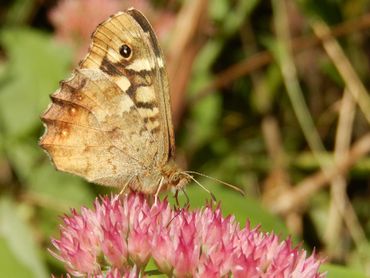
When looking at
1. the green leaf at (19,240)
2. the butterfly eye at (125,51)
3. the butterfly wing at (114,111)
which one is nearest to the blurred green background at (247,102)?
the green leaf at (19,240)

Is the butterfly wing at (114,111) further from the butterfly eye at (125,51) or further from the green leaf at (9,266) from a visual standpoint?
the green leaf at (9,266)

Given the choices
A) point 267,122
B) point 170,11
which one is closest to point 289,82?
point 267,122

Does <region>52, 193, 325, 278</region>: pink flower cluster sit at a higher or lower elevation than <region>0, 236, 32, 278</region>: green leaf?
lower

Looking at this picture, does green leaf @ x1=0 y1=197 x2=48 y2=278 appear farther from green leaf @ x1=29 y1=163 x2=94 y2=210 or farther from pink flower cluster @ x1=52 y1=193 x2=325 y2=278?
pink flower cluster @ x1=52 y1=193 x2=325 y2=278

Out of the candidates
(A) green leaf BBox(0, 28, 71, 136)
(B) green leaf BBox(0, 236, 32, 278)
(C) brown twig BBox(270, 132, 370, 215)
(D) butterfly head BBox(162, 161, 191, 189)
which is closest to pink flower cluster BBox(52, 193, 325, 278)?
(D) butterfly head BBox(162, 161, 191, 189)

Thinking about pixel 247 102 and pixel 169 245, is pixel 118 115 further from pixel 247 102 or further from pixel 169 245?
pixel 247 102

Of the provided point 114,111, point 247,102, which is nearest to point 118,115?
point 114,111
